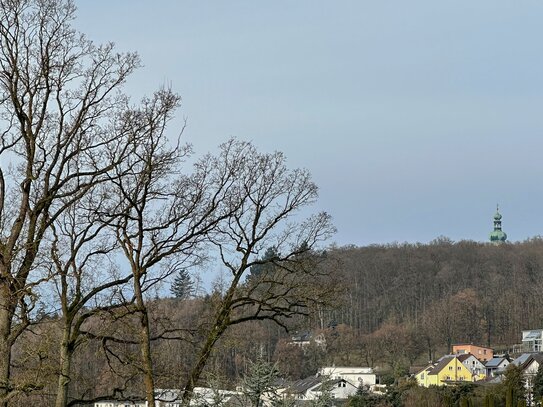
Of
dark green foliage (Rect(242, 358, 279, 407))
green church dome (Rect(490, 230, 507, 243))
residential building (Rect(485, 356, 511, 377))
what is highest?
green church dome (Rect(490, 230, 507, 243))

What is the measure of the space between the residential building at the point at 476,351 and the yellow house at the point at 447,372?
6.04 m

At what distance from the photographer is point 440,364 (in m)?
91.2

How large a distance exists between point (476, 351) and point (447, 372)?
364 inches

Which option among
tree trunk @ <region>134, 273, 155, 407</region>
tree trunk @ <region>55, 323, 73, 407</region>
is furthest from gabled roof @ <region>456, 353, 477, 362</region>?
tree trunk @ <region>55, 323, 73, 407</region>

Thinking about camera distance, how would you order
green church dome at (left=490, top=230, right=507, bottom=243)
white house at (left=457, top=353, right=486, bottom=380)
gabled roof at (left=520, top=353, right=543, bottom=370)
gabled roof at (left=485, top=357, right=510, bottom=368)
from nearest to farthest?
1. gabled roof at (left=520, top=353, right=543, bottom=370)
2. white house at (left=457, top=353, right=486, bottom=380)
3. gabled roof at (left=485, top=357, right=510, bottom=368)
4. green church dome at (left=490, top=230, right=507, bottom=243)

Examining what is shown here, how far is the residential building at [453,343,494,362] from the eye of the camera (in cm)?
9850

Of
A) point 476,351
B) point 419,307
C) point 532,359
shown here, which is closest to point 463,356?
point 476,351

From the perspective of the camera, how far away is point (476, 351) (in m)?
98.9

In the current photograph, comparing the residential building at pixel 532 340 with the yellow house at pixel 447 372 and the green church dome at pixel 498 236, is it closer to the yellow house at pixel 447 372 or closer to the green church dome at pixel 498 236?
the yellow house at pixel 447 372

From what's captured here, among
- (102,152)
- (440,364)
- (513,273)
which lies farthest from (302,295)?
(513,273)

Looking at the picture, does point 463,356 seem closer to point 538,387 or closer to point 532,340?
point 532,340

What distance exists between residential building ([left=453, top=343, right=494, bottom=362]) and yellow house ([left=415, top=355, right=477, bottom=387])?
604 cm

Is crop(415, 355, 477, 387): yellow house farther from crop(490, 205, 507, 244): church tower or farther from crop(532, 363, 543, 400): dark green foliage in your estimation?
crop(490, 205, 507, 244): church tower

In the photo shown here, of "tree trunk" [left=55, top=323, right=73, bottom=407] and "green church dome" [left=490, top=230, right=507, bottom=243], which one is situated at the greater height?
"green church dome" [left=490, top=230, right=507, bottom=243]
